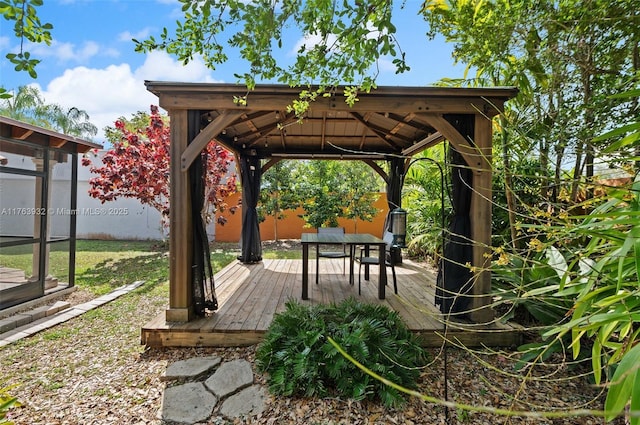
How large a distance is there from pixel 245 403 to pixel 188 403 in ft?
1.43

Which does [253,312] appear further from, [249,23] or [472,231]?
[249,23]

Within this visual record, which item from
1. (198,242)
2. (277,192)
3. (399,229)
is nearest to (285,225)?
(277,192)

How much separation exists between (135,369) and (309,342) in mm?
1644

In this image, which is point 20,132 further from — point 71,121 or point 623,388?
point 71,121

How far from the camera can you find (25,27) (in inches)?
52.3

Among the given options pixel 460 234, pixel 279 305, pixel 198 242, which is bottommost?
pixel 279 305

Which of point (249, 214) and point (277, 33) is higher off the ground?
point (277, 33)

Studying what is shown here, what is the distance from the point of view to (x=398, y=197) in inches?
246

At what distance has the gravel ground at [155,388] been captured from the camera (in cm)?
219

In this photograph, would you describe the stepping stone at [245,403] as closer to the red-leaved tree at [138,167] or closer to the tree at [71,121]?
the red-leaved tree at [138,167]

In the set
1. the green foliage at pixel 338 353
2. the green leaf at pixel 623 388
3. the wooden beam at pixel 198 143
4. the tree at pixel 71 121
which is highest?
the tree at pixel 71 121

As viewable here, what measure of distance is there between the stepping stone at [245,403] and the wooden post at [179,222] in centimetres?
117

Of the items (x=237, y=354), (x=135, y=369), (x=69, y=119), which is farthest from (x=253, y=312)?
(x=69, y=119)

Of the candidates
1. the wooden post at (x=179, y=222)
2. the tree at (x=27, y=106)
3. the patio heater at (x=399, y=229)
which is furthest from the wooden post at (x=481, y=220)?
the tree at (x=27, y=106)
